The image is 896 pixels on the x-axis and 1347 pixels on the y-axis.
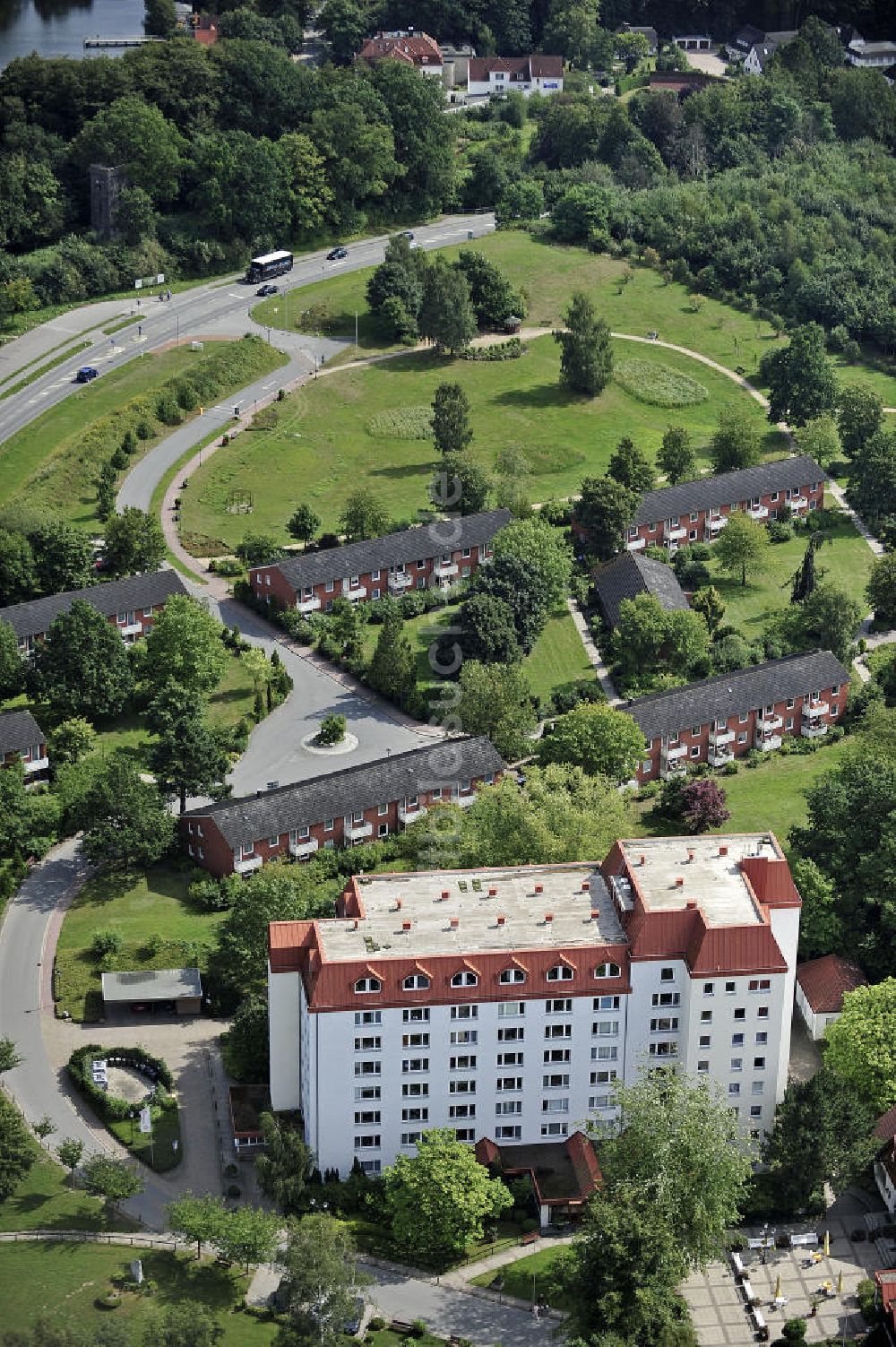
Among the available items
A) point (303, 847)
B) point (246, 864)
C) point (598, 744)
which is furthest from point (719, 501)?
point (246, 864)

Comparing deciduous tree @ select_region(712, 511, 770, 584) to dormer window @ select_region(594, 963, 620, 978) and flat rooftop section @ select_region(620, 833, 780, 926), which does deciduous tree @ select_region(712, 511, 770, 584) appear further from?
dormer window @ select_region(594, 963, 620, 978)

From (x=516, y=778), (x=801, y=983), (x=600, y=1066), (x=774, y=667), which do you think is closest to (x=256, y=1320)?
(x=600, y=1066)

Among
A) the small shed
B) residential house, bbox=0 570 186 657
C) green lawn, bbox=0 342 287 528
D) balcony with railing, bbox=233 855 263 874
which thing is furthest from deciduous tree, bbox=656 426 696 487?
the small shed

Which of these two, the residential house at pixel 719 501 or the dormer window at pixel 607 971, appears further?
the residential house at pixel 719 501

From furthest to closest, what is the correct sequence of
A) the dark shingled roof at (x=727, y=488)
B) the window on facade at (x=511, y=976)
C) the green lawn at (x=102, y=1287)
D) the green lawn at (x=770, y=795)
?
the dark shingled roof at (x=727, y=488) → the green lawn at (x=770, y=795) → the window on facade at (x=511, y=976) → the green lawn at (x=102, y=1287)

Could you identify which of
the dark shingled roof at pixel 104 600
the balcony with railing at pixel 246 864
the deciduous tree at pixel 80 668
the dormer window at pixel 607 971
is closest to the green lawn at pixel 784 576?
the dark shingled roof at pixel 104 600

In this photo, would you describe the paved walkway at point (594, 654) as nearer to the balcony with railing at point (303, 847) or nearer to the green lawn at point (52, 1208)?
the balcony with railing at point (303, 847)
